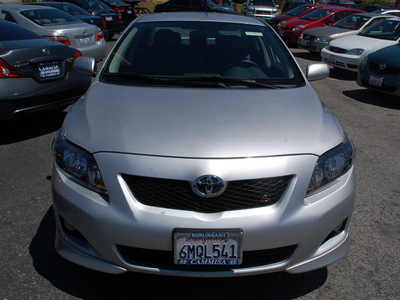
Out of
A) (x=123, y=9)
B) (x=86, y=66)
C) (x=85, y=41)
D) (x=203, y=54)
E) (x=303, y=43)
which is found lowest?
(x=303, y=43)

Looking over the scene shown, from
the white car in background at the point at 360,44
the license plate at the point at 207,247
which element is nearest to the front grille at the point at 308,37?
the white car in background at the point at 360,44

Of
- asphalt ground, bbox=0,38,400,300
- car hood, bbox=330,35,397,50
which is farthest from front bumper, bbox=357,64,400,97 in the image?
asphalt ground, bbox=0,38,400,300

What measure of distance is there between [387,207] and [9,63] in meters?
4.28

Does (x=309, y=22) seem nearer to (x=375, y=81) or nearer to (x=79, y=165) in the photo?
(x=375, y=81)

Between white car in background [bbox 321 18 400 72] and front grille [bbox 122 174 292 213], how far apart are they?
8396 mm

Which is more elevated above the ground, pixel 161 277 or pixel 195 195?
pixel 195 195

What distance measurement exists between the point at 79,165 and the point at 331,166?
4.69 feet

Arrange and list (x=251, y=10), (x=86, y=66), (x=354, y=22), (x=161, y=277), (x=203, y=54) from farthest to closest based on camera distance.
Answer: (x=251, y=10), (x=354, y=22), (x=86, y=66), (x=203, y=54), (x=161, y=277)

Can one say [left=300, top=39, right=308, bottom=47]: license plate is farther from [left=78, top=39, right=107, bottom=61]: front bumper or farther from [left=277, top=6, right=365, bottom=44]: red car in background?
[left=78, top=39, right=107, bottom=61]: front bumper

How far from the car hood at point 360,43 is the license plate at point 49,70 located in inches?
284

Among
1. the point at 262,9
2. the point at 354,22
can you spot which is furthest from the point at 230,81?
the point at 262,9

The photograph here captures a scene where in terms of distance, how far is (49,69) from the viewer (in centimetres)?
520

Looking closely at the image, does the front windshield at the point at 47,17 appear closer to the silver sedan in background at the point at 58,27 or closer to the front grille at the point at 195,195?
the silver sedan in background at the point at 58,27

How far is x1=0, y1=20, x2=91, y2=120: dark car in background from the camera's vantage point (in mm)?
4785
